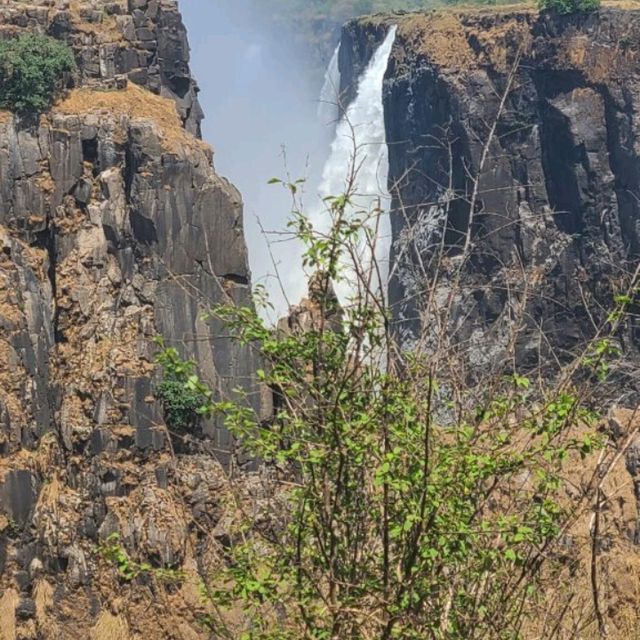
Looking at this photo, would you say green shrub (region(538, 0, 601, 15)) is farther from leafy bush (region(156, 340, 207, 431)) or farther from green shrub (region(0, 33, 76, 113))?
leafy bush (region(156, 340, 207, 431))

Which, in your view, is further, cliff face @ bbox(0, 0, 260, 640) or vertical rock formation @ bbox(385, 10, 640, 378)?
vertical rock formation @ bbox(385, 10, 640, 378)

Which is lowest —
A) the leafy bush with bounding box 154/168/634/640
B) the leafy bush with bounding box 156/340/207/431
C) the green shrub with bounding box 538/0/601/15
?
the leafy bush with bounding box 154/168/634/640

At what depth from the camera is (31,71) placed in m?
30.0

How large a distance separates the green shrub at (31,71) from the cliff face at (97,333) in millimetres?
534

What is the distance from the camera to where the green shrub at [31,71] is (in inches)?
1186

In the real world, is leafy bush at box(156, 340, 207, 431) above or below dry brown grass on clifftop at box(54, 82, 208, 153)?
below

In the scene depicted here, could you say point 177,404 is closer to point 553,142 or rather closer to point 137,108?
point 137,108

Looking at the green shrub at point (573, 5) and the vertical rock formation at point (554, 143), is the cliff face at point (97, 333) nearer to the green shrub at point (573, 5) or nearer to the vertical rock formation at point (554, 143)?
the vertical rock formation at point (554, 143)

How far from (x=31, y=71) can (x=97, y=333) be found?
257 inches

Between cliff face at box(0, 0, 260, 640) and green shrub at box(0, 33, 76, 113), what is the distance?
21.0 inches

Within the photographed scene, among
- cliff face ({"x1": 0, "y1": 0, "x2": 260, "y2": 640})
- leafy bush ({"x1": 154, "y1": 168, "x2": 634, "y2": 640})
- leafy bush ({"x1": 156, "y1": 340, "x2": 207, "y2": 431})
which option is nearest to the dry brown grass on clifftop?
cliff face ({"x1": 0, "y1": 0, "x2": 260, "y2": 640})

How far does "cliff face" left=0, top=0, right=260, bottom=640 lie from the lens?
27859 millimetres

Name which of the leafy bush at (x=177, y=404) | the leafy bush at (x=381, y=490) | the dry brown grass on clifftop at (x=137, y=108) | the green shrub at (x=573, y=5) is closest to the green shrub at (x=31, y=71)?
the dry brown grass on clifftop at (x=137, y=108)

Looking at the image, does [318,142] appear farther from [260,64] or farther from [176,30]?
[176,30]
